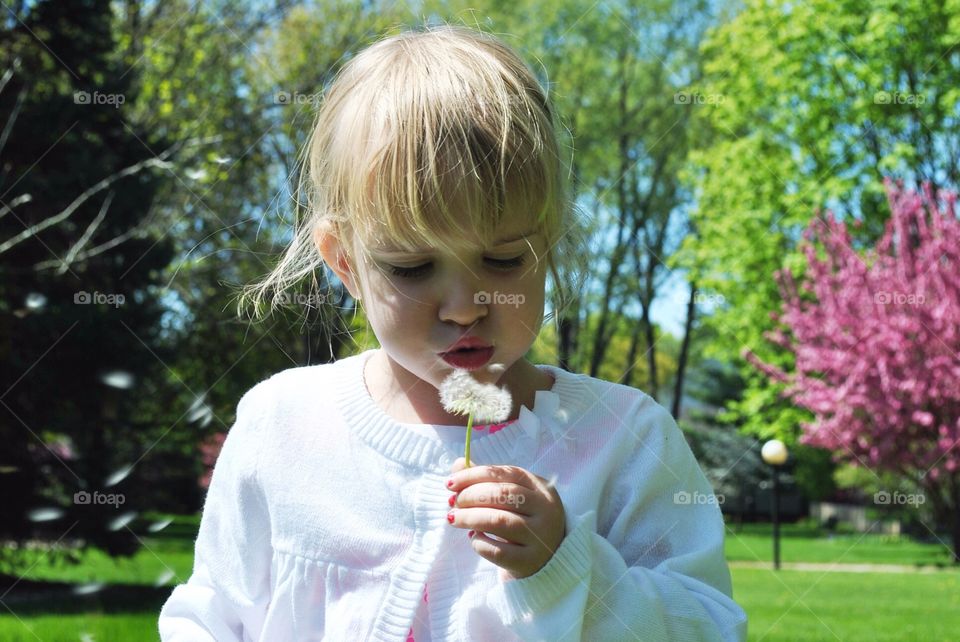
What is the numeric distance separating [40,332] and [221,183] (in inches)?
174

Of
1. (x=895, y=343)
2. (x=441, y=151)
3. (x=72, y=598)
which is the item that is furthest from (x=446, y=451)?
(x=895, y=343)

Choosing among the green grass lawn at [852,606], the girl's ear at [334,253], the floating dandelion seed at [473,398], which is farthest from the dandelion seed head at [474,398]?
the green grass lawn at [852,606]

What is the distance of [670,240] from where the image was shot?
2139 centimetres

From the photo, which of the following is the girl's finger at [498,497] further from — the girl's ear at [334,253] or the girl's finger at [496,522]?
the girl's ear at [334,253]

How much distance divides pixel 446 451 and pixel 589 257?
1.48 feet

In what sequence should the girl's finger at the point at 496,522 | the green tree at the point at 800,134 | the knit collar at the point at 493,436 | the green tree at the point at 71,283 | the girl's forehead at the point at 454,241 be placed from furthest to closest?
1. the green tree at the point at 800,134
2. the green tree at the point at 71,283
3. the knit collar at the point at 493,436
4. the girl's forehead at the point at 454,241
5. the girl's finger at the point at 496,522

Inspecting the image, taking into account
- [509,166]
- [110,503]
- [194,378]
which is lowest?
[110,503]

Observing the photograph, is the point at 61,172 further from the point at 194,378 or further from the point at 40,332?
the point at 194,378

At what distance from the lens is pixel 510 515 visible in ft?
3.92

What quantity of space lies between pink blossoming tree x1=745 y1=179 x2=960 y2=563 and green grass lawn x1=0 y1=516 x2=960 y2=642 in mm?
1630

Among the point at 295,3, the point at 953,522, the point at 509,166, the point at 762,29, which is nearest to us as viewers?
the point at 509,166

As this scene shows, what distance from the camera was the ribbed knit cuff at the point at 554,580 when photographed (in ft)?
4.08

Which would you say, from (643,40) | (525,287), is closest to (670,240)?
(643,40)

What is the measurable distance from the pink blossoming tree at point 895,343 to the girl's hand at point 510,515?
1265cm
